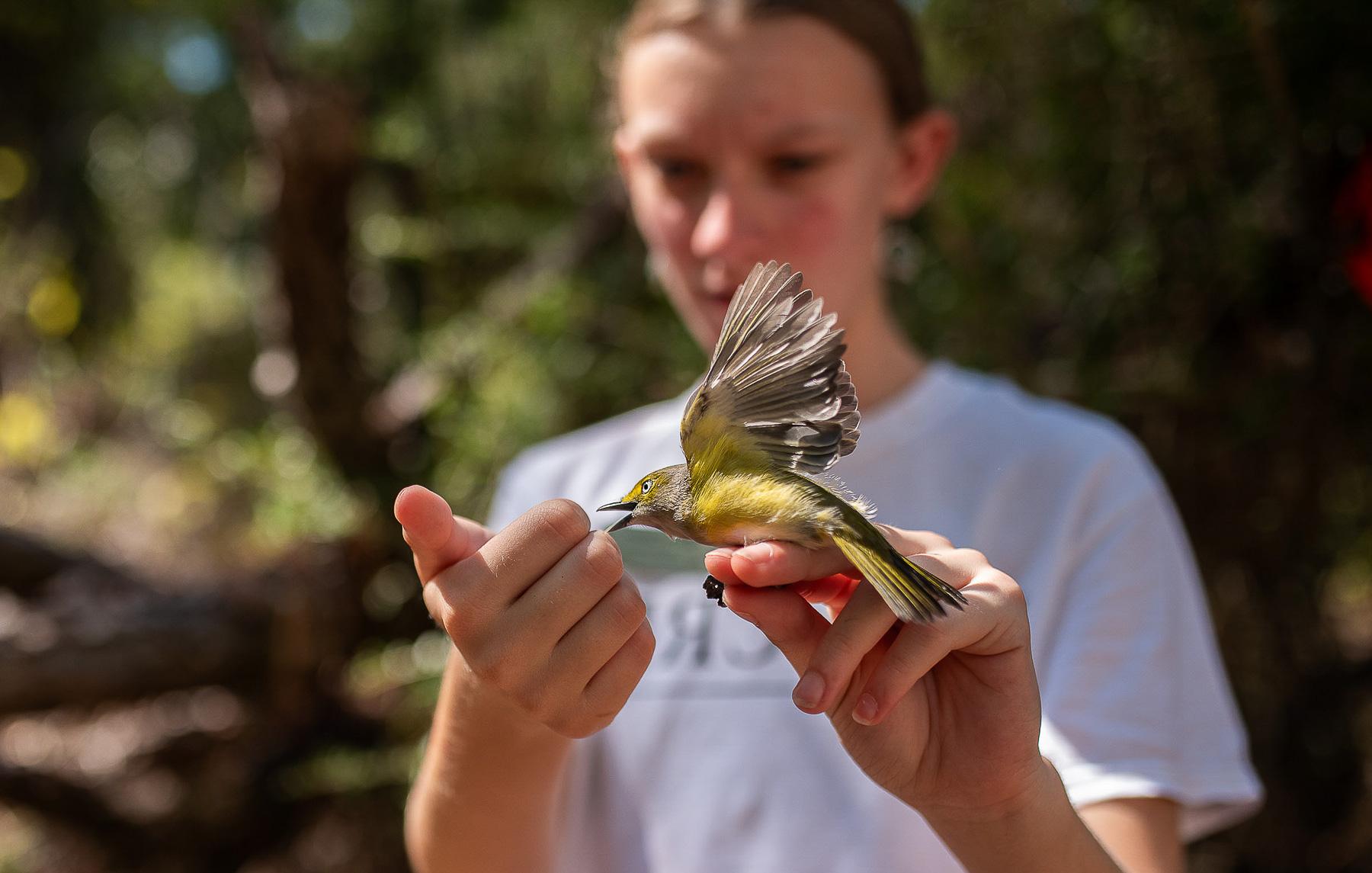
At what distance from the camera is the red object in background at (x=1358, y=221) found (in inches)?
72.0

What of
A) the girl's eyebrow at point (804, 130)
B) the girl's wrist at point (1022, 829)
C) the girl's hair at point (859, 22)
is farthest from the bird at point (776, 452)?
the girl's hair at point (859, 22)

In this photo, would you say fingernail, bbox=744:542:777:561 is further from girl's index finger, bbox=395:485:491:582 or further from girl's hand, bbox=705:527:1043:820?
girl's index finger, bbox=395:485:491:582

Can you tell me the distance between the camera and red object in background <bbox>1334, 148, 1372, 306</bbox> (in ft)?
6.00

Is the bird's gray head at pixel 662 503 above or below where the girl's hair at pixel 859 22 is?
below

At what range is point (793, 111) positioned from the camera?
4.11 feet

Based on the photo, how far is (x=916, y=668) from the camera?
74 cm

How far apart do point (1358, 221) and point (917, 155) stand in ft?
2.99

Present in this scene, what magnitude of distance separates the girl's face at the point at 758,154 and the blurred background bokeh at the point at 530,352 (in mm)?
874

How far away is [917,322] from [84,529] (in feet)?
13.9

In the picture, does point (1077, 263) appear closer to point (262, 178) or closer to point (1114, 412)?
point (1114, 412)

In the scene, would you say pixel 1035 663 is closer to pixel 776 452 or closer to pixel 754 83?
pixel 776 452

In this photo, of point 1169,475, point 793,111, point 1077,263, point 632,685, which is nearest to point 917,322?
point 1077,263

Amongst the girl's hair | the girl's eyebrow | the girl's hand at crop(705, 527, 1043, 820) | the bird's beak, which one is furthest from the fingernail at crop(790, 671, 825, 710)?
the girl's hair

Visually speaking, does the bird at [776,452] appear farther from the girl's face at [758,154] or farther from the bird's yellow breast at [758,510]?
the girl's face at [758,154]
